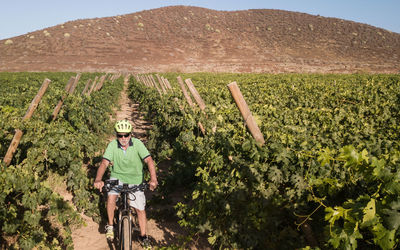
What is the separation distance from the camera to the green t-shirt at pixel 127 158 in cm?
361

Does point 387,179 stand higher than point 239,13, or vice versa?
point 239,13

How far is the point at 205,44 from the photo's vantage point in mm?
73438

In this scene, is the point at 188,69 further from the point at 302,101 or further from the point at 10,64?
the point at 302,101

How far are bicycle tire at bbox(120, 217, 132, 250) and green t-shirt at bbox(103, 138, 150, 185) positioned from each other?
Result: 0.56 m

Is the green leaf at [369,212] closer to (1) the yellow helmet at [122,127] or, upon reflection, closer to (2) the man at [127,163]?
(2) the man at [127,163]

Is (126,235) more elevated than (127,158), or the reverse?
(127,158)

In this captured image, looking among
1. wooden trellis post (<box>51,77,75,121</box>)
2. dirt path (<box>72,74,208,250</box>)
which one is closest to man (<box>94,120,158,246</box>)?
dirt path (<box>72,74,208,250</box>)

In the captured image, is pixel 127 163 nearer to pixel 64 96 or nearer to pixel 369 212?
pixel 369 212

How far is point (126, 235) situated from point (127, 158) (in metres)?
0.94

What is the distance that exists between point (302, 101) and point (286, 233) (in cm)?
590

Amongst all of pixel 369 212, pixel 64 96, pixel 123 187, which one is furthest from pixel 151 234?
pixel 64 96

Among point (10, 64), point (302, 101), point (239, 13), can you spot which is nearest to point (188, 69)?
point (10, 64)

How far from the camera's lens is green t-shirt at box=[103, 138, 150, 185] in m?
3.61

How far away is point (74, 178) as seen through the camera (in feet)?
16.1
